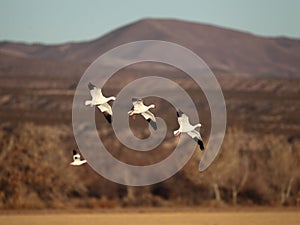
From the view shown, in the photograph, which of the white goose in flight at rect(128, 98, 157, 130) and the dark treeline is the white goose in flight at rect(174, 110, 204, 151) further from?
the dark treeline

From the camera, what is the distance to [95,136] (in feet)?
265

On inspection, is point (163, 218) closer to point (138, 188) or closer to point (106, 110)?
point (138, 188)

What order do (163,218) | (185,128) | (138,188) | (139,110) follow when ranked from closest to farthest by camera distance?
(139,110) → (185,128) → (163,218) → (138,188)

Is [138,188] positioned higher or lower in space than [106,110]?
lower

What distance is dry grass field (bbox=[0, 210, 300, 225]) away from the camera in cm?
4509

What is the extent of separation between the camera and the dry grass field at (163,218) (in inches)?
1775

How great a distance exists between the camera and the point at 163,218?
47594 millimetres

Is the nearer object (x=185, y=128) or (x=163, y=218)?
(x=185, y=128)

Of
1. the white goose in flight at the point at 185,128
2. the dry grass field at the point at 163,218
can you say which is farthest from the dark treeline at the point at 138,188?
the white goose in flight at the point at 185,128

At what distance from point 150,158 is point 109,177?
7.93m

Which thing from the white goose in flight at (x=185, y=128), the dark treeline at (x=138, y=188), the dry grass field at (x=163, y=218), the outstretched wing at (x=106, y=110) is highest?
the outstretched wing at (x=106, y=110)

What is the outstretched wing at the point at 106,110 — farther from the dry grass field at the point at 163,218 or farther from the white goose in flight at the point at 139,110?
the dry grass field at the point at 163,218

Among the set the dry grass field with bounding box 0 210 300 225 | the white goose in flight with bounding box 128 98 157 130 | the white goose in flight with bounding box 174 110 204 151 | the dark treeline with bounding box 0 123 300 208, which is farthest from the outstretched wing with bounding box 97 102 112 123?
the dark treeline with bounding box 0 123 300 208

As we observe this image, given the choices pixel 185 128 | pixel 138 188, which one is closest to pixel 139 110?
pixel 185 128
